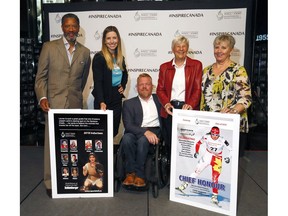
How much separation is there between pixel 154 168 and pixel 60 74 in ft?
Result: 4.08

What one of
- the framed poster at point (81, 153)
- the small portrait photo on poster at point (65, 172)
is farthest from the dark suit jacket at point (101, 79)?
the small portrait photo on poster at point (65, 172)

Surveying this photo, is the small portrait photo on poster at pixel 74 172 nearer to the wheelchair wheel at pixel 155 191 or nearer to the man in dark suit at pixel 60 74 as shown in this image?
the man in dark suit at pixel 60 74

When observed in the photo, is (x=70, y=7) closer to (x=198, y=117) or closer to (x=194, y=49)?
(x=194, y=49)

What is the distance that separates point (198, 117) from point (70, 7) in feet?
7.35

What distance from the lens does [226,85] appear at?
7.93ft

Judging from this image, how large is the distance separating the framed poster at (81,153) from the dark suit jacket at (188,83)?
65 centimetres

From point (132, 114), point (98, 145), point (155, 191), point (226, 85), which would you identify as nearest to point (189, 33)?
point (226, 85)

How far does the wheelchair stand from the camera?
251 centimetres

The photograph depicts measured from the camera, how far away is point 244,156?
390 cm

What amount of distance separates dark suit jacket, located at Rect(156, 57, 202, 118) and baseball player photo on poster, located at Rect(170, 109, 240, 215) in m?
0.39

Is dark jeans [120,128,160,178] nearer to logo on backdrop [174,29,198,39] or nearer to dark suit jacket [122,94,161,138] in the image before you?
dark suit jacket [122,94,161,138]

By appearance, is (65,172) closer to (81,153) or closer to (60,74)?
(81,153)

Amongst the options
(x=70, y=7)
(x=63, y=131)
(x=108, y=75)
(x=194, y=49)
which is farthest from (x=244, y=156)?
(x=70, y=7)

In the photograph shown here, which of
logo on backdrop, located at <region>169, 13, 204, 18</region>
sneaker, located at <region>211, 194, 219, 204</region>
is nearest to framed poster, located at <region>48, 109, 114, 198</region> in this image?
sneaker, located at <region>211, 194, 219, 204</region>
